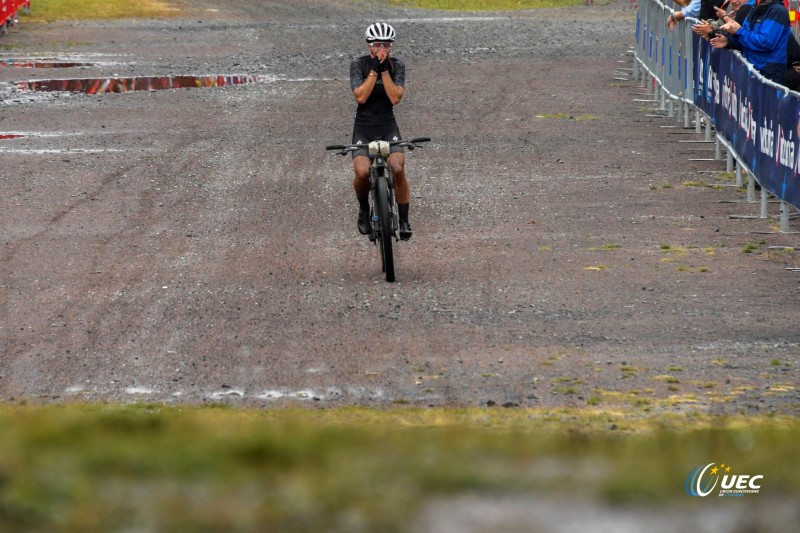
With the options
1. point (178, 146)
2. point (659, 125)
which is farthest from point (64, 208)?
point (659, 125)

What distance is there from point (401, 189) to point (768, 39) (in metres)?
5.65

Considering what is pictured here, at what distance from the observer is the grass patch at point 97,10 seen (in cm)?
4712

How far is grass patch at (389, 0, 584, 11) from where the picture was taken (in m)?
54.4

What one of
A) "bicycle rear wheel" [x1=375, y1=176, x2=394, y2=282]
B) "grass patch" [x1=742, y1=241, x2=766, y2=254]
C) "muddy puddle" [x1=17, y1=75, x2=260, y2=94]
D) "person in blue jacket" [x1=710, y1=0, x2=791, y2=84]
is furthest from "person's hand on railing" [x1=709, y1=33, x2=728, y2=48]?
"muddy puddle" [x1=17, y1=75, x2=260, y2=94]

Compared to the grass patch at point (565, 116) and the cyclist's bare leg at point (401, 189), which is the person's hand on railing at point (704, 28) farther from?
the cyclist's bare leg at point (401, 189)

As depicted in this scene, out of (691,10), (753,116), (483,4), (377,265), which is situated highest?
(691,10)

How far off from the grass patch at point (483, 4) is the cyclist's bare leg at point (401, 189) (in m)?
41.9

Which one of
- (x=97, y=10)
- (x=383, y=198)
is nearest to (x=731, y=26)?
(x=383, y=198)

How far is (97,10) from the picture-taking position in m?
48.9

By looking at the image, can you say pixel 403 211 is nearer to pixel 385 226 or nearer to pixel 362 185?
pixel 362 185

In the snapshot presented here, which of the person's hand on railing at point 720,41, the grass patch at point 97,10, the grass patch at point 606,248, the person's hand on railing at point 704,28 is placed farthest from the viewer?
the grass patch at point 97,10

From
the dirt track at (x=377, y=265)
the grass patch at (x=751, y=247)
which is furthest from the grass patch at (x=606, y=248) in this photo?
the grass patch at (x=751, y=247)
